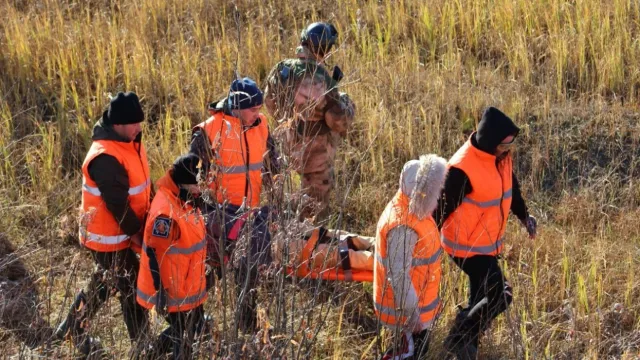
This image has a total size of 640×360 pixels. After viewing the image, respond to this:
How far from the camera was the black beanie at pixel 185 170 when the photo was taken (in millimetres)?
4793

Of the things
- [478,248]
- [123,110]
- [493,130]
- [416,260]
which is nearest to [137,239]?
[123,110]

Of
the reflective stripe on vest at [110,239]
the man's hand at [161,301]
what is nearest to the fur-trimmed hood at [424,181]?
the man's hand at [161,301]

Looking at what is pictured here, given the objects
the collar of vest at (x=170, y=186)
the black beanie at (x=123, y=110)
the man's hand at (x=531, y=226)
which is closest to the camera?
the collar of vest at (x=170, y=186)

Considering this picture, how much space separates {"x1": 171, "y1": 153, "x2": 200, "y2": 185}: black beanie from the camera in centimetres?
479

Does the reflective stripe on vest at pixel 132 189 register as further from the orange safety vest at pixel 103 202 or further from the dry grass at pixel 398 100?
the dry grass at pixel 398 100

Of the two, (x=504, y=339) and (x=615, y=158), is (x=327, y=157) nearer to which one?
(x=504, y=339)

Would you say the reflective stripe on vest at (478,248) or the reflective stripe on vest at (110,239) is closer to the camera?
the reflective stripe on vest at (110,239)

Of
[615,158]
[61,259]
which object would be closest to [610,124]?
[615,158]

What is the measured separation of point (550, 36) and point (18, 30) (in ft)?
17.0

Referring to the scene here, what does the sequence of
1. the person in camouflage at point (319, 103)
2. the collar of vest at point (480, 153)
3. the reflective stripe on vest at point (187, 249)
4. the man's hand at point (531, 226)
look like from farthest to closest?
the person in camouflage at point (319, 103)
the man's hand at point (531, 226)
the collar of vest at point (480, 153)
the reflective stripe on vest at point (187, 249)

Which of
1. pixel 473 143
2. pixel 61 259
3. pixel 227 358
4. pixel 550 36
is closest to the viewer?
pixel 227 358

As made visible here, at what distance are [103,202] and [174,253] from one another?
58cm

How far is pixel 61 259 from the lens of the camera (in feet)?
20.7

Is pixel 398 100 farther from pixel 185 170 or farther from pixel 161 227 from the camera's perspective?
pixel 161 227
